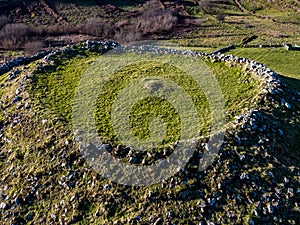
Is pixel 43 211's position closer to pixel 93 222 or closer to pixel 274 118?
pixel 93 222

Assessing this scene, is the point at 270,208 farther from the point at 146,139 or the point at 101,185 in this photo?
the point at 101,185

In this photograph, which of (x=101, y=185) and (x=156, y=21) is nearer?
(x=101, y=185)

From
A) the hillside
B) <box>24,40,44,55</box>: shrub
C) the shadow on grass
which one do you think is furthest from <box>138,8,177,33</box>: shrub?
the shadow on grass

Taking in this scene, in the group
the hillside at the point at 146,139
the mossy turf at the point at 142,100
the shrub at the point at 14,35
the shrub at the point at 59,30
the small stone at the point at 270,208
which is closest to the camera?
the small stone at the point at 270,208

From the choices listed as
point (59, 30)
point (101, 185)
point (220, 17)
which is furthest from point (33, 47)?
point (220, 17)

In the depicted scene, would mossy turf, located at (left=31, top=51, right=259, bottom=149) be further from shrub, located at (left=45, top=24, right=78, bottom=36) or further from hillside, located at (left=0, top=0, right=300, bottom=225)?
shrub, located at (left=45, top=24, right=78, bottom=36)

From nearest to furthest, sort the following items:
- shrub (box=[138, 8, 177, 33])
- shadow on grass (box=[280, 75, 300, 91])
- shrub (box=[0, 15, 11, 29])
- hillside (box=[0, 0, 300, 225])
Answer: hillside (box=[0, 0, 300, 225]) → shadow on grass (box=[280, 75, 300, 91]) → shrub (box=[0, 15, 11, 29]) → shrub (box=[138, 8, 177, 33])

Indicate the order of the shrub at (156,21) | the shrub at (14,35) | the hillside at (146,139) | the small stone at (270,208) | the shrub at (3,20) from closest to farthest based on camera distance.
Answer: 1. the small stone at (270,208)
2. the hillside at (146,139)
3. the shrub at (14,35)
4. the shrub at (3,20)
5. the shrub at (156,21)

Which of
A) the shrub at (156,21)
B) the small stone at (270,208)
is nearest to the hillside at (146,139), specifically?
the small stone at (270,208)

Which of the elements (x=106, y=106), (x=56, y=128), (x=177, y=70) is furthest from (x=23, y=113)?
(x=177, y=70)

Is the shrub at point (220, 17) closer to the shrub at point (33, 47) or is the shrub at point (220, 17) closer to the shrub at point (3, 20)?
the shrub at point (33, 47)

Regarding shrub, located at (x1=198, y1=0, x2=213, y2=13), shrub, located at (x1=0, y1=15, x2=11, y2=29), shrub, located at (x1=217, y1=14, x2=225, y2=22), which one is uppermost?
shrub, located at (x1=0, y1=15, x2=11, y2=29)
